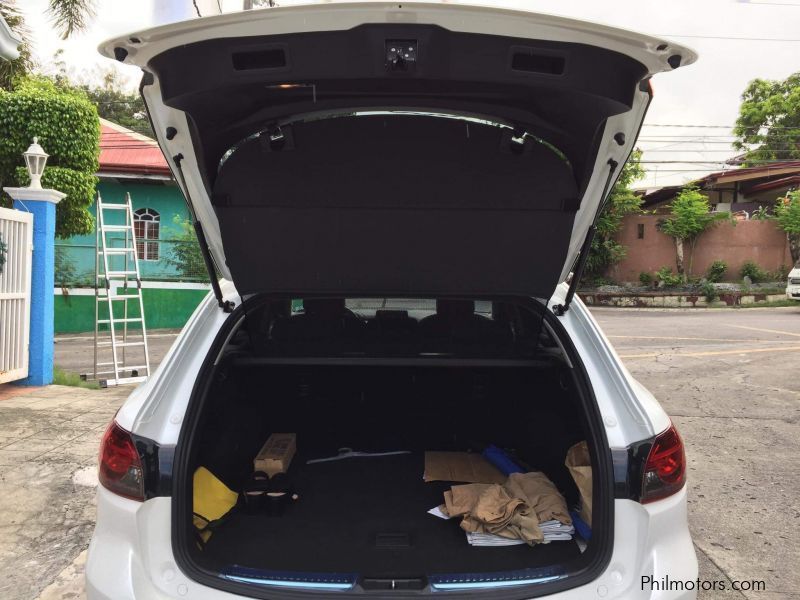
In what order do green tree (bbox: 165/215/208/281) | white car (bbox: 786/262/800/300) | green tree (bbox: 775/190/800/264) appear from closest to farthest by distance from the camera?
green tree (bbox: 165/215/208/281), white car (bbox: 786/262/800/300), green tree (bbox: 775/190/800/264)

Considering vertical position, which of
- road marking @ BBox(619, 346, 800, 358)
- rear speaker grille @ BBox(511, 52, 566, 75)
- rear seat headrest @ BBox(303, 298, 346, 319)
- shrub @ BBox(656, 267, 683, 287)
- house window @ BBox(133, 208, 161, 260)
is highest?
house window @ BBox(133, 208, 161, 260)

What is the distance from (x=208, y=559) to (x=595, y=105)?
5.64 feet

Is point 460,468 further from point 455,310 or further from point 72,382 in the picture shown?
point 72,382

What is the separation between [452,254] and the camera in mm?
2398

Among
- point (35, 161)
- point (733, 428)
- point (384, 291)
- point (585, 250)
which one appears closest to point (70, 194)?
point (35, 161)

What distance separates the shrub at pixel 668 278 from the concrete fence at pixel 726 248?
0.51 meters

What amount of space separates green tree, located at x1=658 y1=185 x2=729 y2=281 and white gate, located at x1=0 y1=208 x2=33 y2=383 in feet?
64.5

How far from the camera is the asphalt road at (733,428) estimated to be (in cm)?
317

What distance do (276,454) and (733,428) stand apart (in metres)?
4.44

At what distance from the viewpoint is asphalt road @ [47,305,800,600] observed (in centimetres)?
317

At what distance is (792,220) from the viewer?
20500 mm

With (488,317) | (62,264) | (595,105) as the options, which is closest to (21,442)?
(488,317)

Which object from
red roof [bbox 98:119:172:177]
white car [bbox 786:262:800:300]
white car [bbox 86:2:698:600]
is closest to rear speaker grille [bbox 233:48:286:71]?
white car [bbox 86:2:698:600]

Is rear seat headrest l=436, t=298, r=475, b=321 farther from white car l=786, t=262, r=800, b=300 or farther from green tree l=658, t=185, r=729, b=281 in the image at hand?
green tree l=658, t=185, r=729, b=281
